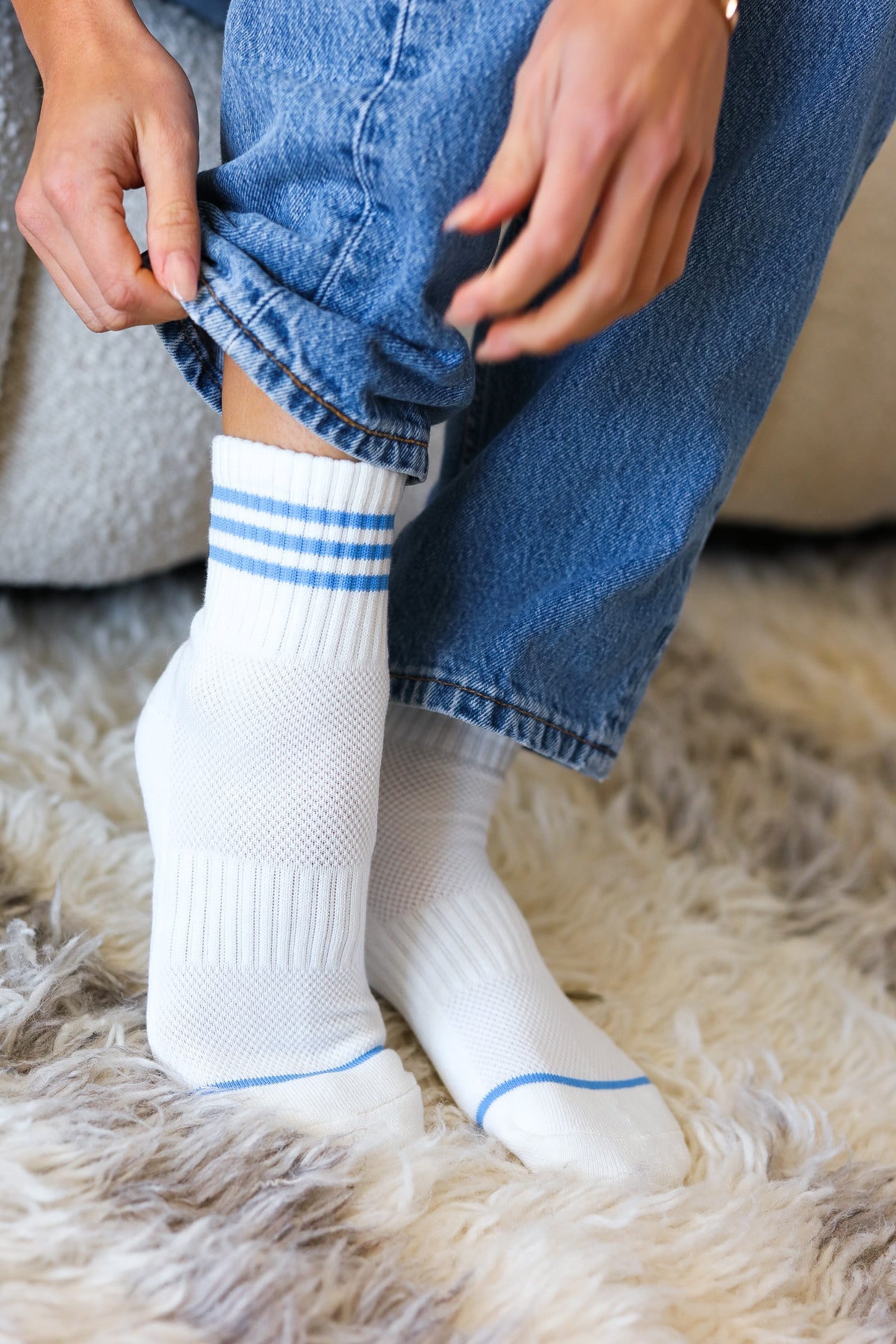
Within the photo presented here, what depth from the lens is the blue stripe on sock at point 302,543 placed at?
17.5 inches

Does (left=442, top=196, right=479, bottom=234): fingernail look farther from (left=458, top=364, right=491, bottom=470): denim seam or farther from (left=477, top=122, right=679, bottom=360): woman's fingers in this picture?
(left=458, top=364, right=491, bottom=470): denim seam

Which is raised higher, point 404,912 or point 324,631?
point 324,631

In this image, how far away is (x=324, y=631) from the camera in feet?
1.50

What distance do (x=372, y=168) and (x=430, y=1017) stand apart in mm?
372

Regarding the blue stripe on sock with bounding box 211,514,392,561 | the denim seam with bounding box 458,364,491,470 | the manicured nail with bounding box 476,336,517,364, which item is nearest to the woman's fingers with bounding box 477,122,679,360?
the manicured nail with bounding box 476,336,517,364

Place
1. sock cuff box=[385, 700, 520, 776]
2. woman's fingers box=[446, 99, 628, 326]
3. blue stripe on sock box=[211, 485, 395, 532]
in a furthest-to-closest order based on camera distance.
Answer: sock cuff box=[385, 700, 520, 776]
blue stripe on sock box=[211, 485, 395, 532]
woman's fingers box=[446, 99, 628, 326]

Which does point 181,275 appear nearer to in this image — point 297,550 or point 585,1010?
point 297,550

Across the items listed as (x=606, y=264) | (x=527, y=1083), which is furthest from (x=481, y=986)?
(x=606, y=264)

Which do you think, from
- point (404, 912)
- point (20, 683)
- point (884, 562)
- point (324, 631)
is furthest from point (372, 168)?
point (884, 562)

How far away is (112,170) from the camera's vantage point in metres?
0.43

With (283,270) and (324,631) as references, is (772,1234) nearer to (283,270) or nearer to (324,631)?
(324,631)

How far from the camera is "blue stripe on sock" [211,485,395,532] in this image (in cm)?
44

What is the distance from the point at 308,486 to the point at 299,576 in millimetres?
37

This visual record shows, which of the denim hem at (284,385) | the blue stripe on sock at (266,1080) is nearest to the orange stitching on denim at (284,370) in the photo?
the denim hem at (284,385)
